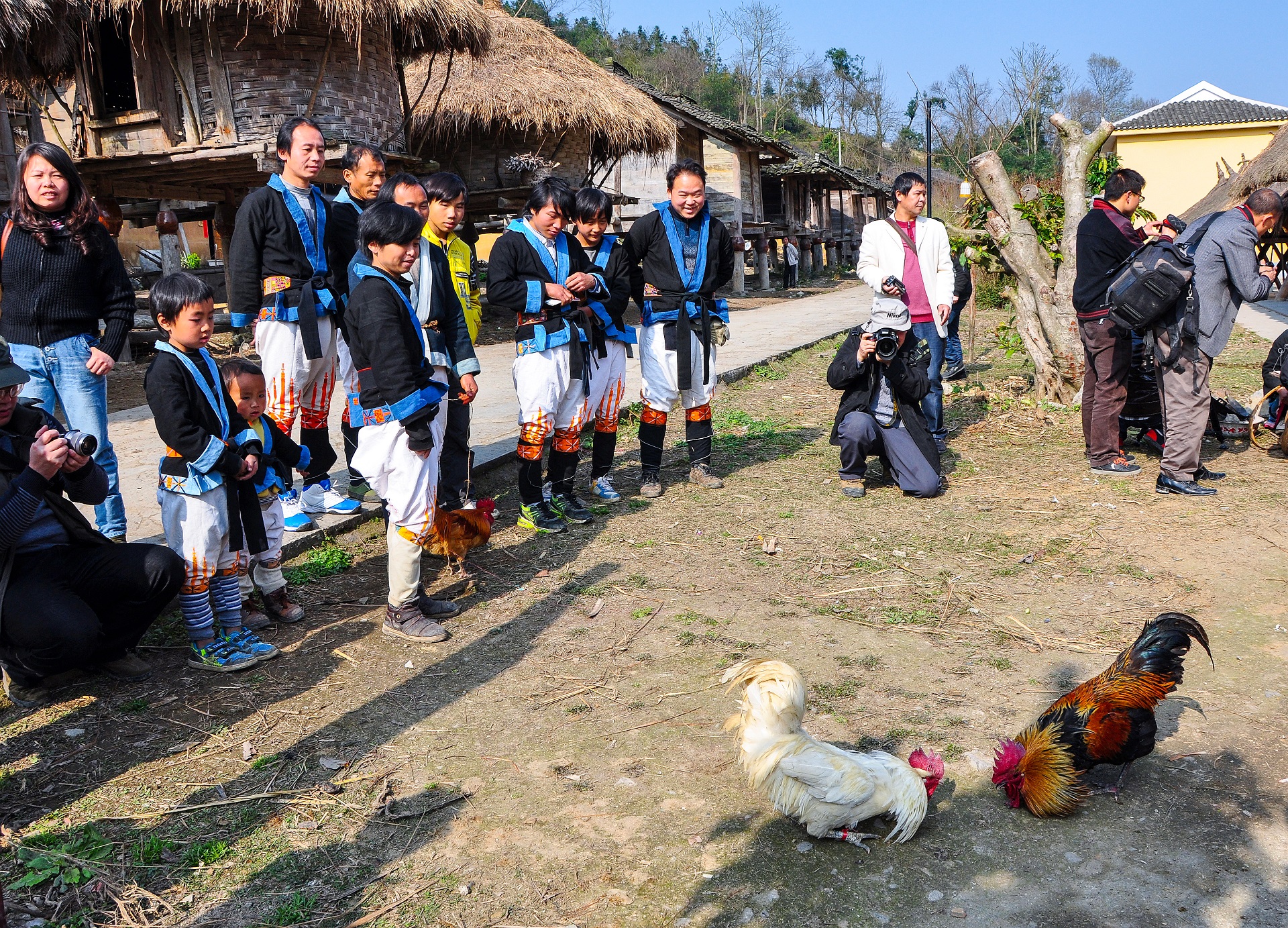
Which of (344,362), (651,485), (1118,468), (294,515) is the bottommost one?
(1118,468)

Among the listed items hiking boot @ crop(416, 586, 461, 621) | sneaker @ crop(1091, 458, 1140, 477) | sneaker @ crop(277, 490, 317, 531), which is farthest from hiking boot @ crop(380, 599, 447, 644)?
sneaker @ crop(1091, 458, 1140, 477)

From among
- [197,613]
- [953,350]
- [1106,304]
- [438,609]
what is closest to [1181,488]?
[1106,304]

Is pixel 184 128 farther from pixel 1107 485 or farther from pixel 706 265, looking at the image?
pixel 1107 485

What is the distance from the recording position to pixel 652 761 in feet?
10.4

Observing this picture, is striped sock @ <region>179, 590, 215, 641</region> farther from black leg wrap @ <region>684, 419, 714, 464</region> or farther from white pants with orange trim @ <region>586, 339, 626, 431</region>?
black leg wrap @ <region>684, 419, 714, 464</region>

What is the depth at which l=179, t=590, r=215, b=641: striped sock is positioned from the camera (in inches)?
150

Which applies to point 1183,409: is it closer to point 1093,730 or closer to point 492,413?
point 1093,730

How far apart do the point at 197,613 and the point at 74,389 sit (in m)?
1.43

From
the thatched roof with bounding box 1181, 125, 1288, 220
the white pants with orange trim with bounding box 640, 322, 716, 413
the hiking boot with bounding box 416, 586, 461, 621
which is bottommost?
the hiking boot with bounding box 416, 586, 461, 621

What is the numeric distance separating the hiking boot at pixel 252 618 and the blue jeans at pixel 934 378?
4645 mm

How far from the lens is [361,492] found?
587 cm

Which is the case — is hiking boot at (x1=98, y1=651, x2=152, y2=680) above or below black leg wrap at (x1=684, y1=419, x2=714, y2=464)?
below

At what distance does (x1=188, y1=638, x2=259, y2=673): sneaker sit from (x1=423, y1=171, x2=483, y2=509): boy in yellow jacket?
4.66 feet

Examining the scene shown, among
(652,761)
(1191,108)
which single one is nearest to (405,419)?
(652,761)
